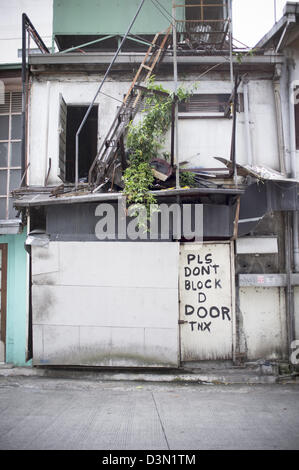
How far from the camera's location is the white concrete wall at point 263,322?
8250mm

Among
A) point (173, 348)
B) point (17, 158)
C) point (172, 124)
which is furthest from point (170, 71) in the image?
point (173, 348)

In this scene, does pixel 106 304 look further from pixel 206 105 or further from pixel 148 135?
pixel 206 105

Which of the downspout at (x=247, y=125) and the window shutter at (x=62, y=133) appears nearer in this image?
the window shutter at (x=62, y=133)

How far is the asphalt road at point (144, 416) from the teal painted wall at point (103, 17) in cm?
1022

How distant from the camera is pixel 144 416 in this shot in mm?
5617

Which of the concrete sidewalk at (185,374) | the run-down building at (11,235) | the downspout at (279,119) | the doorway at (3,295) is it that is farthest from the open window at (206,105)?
the concrete sidewalk at (185,374)

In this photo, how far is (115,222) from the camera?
26.5 feet

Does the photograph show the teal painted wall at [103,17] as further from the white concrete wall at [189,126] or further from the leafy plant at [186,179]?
the leafy plant at [186,179]

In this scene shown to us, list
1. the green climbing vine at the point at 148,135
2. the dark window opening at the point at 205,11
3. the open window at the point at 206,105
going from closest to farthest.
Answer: the green climbing vine at the point at 148,135 < the open window at the point at 206,105 < the dark window opening at the point at 205,11

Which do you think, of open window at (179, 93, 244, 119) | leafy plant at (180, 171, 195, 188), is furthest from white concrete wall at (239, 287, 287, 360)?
open window at (179, 93, 244, 119)

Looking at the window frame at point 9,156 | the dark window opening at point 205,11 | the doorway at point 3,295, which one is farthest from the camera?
the dark window opening at point 205,11

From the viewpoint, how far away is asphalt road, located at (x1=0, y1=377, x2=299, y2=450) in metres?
4.64

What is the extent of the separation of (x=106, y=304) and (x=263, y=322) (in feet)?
12.2

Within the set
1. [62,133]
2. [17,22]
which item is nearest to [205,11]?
[62,133]
